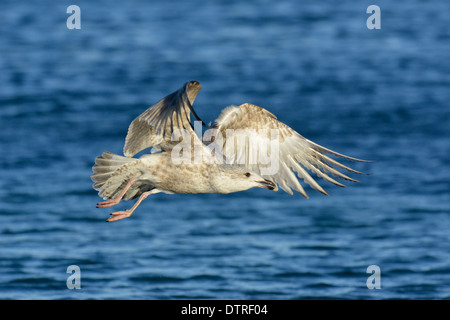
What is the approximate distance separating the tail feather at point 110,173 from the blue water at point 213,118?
11.2 ft

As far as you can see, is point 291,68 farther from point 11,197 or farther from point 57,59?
point 11,197

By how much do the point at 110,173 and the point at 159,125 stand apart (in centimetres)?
113

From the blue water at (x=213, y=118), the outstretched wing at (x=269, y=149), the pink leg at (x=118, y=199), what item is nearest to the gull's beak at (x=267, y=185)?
the outstretched wing at (x=269, y=149)

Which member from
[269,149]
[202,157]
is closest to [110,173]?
[202,157]

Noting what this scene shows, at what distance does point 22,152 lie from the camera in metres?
15.1

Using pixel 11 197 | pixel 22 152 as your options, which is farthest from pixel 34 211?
pixel 22 152

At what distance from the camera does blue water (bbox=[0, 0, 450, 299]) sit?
11.2 metres

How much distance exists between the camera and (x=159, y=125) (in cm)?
608

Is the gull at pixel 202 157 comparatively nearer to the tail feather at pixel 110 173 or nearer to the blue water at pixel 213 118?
the tail feather at pixel 110 173

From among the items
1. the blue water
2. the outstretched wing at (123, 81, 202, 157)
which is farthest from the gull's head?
the blue water

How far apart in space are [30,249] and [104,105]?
230 inches

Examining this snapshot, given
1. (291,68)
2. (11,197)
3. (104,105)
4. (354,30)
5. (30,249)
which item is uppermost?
(354,30)

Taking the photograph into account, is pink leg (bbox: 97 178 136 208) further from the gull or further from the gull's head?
the gull's head

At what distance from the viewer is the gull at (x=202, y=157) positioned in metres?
6.41
